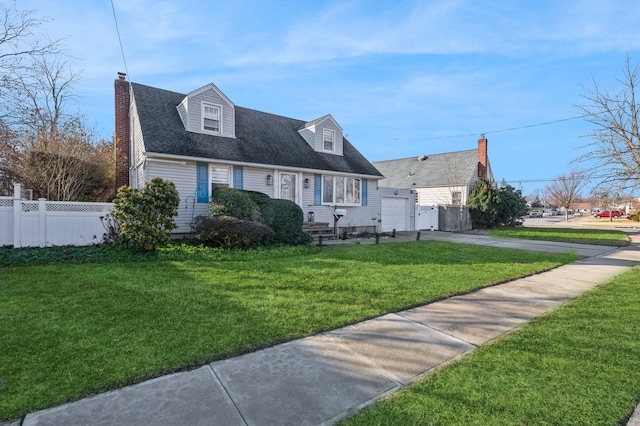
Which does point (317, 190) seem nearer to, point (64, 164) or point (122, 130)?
point (122, 130)

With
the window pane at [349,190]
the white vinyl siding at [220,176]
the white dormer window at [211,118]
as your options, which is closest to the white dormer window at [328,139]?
the window pane at [349,190]

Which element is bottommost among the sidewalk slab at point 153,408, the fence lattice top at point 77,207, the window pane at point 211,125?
the sidewalk slab at point 153,408

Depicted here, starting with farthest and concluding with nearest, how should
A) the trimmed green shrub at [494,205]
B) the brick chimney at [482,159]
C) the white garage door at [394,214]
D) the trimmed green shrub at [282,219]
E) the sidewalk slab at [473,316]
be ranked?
the brick chimney at [482,159], the trimmed green shrub at [494,205], the white garage door at [394,214], the trimmed green shrub at [282,219], the sidewalk slab at [473,316]

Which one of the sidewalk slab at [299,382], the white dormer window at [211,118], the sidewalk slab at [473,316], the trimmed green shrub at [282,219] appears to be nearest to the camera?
the sidewalk slab at [299,382]

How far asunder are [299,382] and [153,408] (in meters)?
1.14

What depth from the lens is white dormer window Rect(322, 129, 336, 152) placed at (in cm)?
1612

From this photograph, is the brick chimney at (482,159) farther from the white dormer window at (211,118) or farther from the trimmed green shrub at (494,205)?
the white dormer window at (211,118)

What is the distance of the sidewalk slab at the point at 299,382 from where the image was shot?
2.28 meters

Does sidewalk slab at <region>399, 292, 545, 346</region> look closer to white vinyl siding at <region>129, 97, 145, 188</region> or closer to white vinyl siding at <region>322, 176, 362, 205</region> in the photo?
white vinyl siding at <region>322, 176, 362, 205</region>

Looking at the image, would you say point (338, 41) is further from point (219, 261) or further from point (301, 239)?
point (219, 261)

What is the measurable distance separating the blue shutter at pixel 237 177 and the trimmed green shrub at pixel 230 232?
2.97 metres

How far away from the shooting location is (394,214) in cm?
1828

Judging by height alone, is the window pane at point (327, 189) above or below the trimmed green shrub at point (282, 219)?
above

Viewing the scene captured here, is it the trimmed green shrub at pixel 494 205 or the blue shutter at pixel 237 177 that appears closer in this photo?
the blue shutter at pixel 237 177
